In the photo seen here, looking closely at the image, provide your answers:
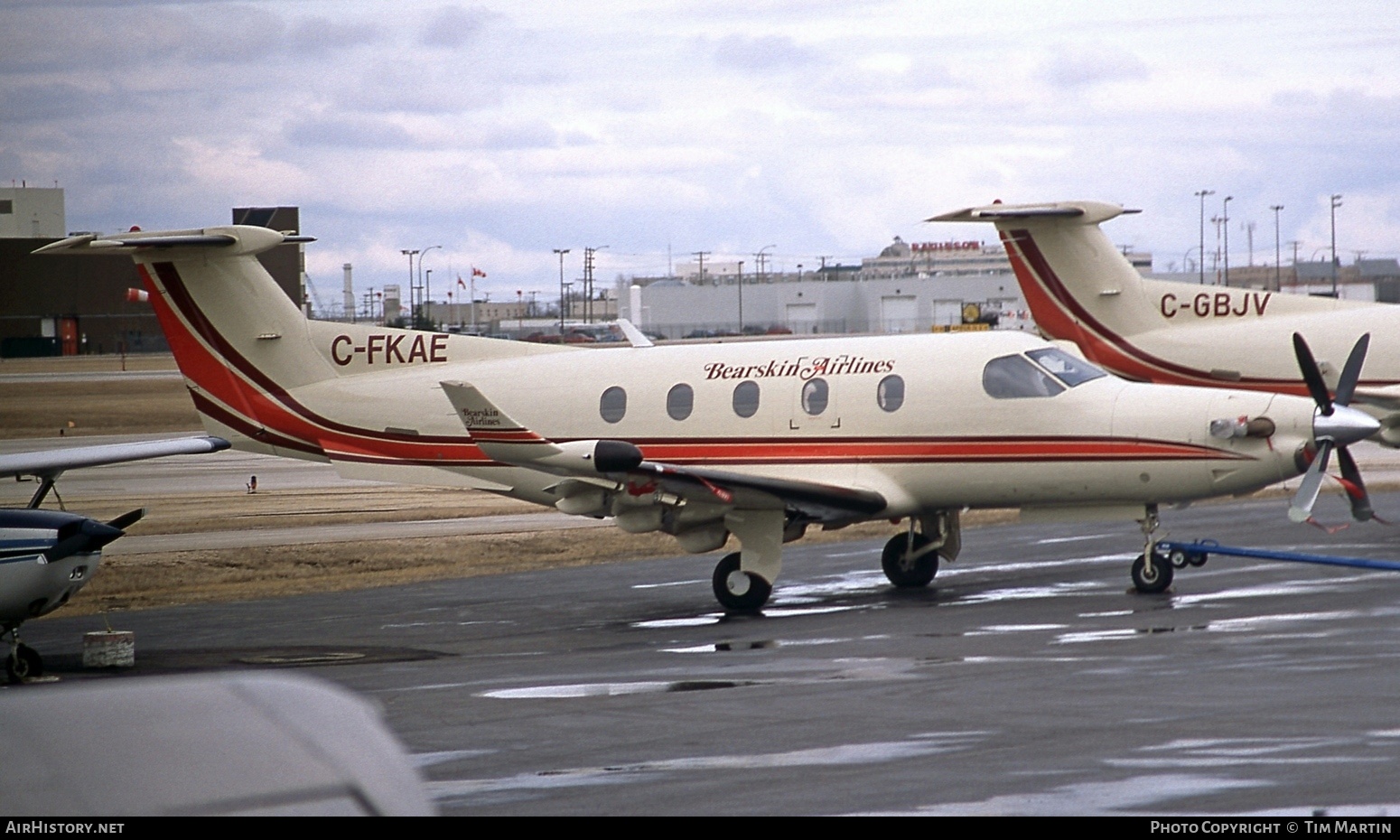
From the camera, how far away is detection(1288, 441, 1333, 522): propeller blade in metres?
15.1

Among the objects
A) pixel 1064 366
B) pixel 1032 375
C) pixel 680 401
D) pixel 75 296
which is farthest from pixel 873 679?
pixel 75 296

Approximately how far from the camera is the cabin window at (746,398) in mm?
17391

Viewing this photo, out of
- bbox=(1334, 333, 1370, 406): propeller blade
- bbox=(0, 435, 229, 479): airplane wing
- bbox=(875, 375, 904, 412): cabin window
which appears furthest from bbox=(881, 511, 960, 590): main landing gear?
bbox=(0, 435, 229, 479): airplane wing

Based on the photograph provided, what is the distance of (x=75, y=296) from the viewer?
88312 millimetres

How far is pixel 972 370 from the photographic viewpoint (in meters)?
16.6

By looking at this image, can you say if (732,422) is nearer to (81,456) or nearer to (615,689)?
(615,689)

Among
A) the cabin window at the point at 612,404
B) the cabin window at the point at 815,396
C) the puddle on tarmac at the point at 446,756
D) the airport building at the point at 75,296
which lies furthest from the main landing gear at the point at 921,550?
the airport building at the point at 75,296

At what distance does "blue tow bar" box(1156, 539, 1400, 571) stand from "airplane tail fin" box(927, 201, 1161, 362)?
7688 mm

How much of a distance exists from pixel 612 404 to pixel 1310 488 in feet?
25.4

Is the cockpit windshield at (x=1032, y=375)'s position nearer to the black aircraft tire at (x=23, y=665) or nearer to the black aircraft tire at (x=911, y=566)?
the black aircraft tire at (x=911, y=566)

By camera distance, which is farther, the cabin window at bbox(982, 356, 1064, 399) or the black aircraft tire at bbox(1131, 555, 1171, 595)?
the cabin window at bbox(982, 356, 1064, 399)

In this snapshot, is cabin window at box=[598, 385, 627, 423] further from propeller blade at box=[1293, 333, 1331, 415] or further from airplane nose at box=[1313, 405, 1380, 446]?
airplane nose at box=[1313, 405, 1380, 446]

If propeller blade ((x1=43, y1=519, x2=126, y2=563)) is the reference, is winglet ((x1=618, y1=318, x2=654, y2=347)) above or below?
above

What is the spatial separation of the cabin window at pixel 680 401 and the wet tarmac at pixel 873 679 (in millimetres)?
2182
